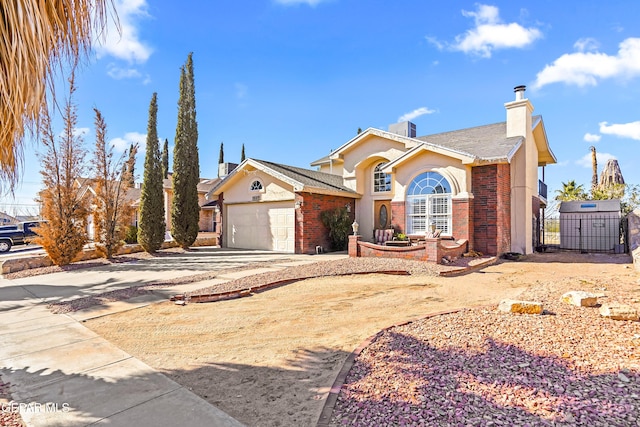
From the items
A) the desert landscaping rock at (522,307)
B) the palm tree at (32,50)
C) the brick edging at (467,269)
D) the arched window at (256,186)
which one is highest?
the arched window at (256,186)

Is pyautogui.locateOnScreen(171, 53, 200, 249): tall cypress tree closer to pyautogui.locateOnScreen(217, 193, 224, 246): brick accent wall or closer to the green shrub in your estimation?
pyautogui.locateOnScreen(217, 193, 224, 246): brick accent wall

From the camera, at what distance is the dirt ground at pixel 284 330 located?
332cm

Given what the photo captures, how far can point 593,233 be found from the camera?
53.8 feet

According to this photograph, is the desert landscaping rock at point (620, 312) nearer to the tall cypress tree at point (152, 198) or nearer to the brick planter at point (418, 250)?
the brick planter at point (418, 250)

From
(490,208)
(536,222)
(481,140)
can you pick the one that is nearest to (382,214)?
(490,208)

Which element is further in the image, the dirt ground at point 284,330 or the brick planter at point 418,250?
the brick planter at point 418,250

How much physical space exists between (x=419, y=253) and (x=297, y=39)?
32.0 ft

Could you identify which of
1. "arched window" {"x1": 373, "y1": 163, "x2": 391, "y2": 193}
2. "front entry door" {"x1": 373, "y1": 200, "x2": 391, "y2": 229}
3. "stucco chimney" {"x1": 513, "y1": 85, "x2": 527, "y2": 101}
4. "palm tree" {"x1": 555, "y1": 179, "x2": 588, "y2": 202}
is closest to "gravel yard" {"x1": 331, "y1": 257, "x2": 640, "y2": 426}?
"front entry door" {"x1": 373, "y1": 200, "x2": 391, "y2": 229}

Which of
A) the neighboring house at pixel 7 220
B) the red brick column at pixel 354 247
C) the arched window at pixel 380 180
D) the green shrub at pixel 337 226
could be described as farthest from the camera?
the neighboring house at pixel 7 220

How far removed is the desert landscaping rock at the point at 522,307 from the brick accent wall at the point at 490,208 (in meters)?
8.37

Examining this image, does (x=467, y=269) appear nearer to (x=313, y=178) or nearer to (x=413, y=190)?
(x=413, y=190)

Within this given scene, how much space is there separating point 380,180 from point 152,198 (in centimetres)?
1171

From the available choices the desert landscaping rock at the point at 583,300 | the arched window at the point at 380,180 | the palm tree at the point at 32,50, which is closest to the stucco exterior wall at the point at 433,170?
the arched window at the point at 380,180

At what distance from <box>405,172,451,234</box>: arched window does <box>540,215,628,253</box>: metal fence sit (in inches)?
283
